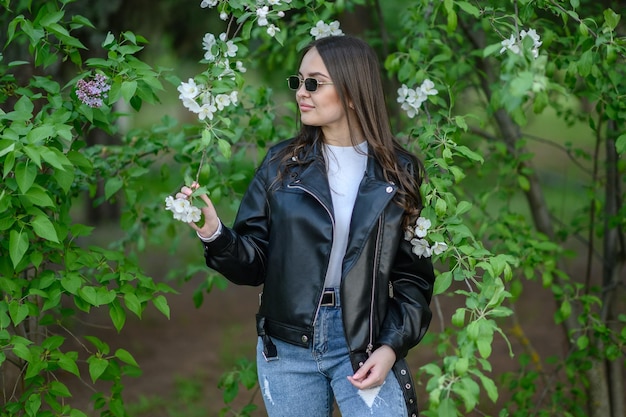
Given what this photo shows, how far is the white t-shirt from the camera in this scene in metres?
2.27

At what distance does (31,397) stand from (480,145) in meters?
2.57

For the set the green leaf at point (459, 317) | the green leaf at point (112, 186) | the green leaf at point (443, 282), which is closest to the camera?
the green leaf at point (459, 317)

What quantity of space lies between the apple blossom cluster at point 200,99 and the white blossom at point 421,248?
0.70 m

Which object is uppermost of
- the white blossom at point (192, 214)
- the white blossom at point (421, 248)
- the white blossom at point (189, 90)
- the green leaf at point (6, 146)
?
the white blossom at point (189, 90)

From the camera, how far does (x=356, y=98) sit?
2344 mm

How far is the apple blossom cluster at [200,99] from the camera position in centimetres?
224

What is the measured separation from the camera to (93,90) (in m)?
2.57

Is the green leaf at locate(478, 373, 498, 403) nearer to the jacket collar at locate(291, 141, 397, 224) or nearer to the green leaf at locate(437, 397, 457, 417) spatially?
the green leaf at locate(437, 397, 457, 417)

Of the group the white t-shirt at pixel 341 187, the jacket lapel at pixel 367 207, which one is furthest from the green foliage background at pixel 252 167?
the white t-shirt at pixel 341 187

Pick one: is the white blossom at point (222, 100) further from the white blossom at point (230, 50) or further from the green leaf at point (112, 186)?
the green leaf at point (112, 186)

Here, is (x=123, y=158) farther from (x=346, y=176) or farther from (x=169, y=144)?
(x=346, y=176)

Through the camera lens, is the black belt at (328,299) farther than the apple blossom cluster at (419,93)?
No

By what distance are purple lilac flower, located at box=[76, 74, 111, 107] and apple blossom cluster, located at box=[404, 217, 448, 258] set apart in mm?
1128

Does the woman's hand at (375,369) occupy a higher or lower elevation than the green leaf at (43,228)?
lower
